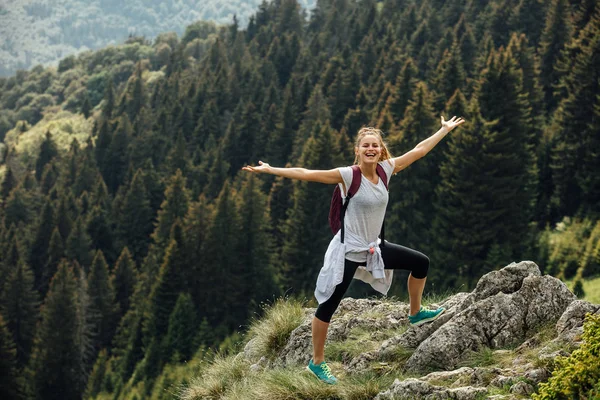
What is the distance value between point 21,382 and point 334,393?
77507mm

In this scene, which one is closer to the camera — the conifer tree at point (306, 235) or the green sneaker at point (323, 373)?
the green sneaker at point (323, 373)

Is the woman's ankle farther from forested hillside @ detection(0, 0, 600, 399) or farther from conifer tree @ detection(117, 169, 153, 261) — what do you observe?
conifer tree @ detection(117, 169, 153, 261)

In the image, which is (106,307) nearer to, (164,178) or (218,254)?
(218,254)

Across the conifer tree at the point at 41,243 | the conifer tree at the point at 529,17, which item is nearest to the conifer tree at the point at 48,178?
the conifer tree at the point at 41,243

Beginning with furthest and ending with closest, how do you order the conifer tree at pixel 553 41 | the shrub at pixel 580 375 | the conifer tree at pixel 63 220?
the conifer tree at pixel 63 220 < the conifer tree at pixel 553 41 < the shrub at pixel 580 375

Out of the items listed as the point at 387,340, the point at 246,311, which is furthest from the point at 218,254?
the point at 387,340

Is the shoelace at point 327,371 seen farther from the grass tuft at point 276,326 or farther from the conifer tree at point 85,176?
the conifer tree at point 85,176

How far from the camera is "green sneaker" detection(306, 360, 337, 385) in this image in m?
8.90

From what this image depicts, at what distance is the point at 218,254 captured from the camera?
256 ft

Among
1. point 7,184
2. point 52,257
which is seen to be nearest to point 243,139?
point 52,257

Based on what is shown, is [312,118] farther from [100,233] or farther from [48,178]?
[48,178]

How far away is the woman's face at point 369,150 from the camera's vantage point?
8883 mm

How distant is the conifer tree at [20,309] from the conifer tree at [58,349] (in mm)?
5300

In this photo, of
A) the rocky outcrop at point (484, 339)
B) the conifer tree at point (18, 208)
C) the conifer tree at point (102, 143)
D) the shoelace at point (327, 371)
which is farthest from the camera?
the conifer tree at point (102, 143)
